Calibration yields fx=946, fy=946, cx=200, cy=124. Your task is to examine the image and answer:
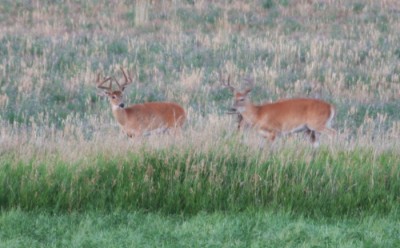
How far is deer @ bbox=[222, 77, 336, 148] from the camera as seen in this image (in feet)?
46.9

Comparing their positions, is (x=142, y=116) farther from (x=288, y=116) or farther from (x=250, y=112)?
(x=288, y=116)

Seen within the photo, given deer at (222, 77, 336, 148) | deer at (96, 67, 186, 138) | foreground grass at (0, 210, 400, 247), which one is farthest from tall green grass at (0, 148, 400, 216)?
deer at (222, 77, 336, 148)

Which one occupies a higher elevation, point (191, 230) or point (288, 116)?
point (191, 230)

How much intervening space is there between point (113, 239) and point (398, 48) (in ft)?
49.8

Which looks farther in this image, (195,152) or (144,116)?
(144,116)

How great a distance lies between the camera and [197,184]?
10.4m

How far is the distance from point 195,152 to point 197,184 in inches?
25.1

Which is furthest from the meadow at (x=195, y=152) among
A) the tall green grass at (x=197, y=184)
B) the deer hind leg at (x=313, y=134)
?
the deer hind leg at (x=313, y=134)

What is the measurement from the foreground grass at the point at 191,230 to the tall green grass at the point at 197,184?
0.38m

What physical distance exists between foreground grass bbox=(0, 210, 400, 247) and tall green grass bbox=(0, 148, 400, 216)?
381 mm

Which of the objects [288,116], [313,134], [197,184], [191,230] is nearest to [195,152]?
[197,184]

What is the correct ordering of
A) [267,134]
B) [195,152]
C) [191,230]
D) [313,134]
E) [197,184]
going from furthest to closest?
[313,134]
[267,134]
[195,152]
[197,184]
[191,230]

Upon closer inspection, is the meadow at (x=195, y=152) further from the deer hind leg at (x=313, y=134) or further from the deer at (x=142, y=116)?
the deer at (x=142, y=116)

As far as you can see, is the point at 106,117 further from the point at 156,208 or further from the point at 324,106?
the point at 156,208
